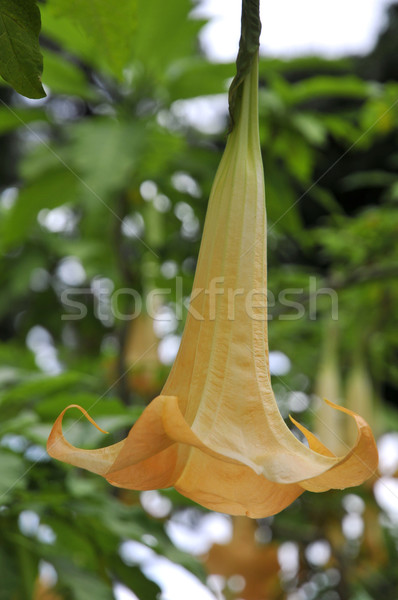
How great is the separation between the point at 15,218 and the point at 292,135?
649 millimetres

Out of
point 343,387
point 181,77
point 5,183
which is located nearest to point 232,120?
point 181,77

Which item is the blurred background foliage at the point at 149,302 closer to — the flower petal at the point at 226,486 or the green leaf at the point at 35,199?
the green leaf at the point at 35,199

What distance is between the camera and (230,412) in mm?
421

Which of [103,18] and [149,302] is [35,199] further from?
[103,18]

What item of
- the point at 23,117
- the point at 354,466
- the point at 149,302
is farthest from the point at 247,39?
the point at 149,302

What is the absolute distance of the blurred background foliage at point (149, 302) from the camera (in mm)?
840

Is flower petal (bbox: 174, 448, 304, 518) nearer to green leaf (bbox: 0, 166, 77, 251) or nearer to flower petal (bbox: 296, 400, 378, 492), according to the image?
flower petal (bbox: 296, 400, 378, 492)

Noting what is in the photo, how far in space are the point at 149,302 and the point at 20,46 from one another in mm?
1297

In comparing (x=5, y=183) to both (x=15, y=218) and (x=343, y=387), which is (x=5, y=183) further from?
(x=343, y=387)

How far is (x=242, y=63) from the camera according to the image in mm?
450

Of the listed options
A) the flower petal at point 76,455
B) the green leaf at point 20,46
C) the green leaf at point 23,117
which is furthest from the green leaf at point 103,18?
the green leaf at point 23,117

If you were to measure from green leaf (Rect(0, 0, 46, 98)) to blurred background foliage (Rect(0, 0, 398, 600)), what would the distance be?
0.42ft

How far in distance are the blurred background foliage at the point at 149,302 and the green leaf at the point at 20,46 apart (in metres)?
0.13

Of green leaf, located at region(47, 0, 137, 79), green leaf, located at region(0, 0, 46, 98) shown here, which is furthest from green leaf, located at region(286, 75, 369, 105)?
green leaf, located at region(0, 0, 46, 98)
